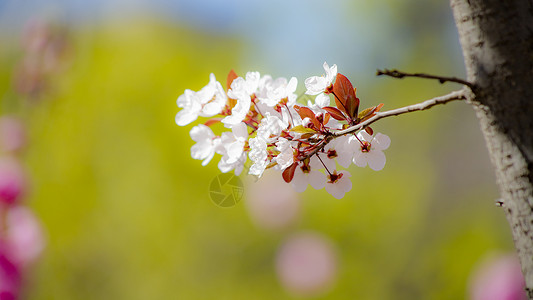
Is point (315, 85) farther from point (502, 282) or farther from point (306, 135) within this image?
point (502, 282)

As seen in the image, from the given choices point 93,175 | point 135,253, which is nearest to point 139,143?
point 93,175

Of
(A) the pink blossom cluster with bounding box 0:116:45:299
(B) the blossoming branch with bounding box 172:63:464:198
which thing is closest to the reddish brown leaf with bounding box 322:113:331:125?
(B) the blossoming branch with bounding box 172:63:464:198

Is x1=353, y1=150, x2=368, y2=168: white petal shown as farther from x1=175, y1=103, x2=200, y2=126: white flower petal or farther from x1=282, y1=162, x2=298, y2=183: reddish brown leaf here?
x1=175, y1=103, x2=200, y2=126: white flower petal

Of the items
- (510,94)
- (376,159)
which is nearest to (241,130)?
(376,159)

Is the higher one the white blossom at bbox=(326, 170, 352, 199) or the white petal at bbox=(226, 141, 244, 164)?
the white petal at bbox=(226, 141, 244, 164)

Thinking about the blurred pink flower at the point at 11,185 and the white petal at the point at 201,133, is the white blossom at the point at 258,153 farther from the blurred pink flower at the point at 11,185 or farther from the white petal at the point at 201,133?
the blurred pink flower at the point at 11,185

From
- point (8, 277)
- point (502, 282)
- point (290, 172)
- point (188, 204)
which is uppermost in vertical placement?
point (290, 172)
